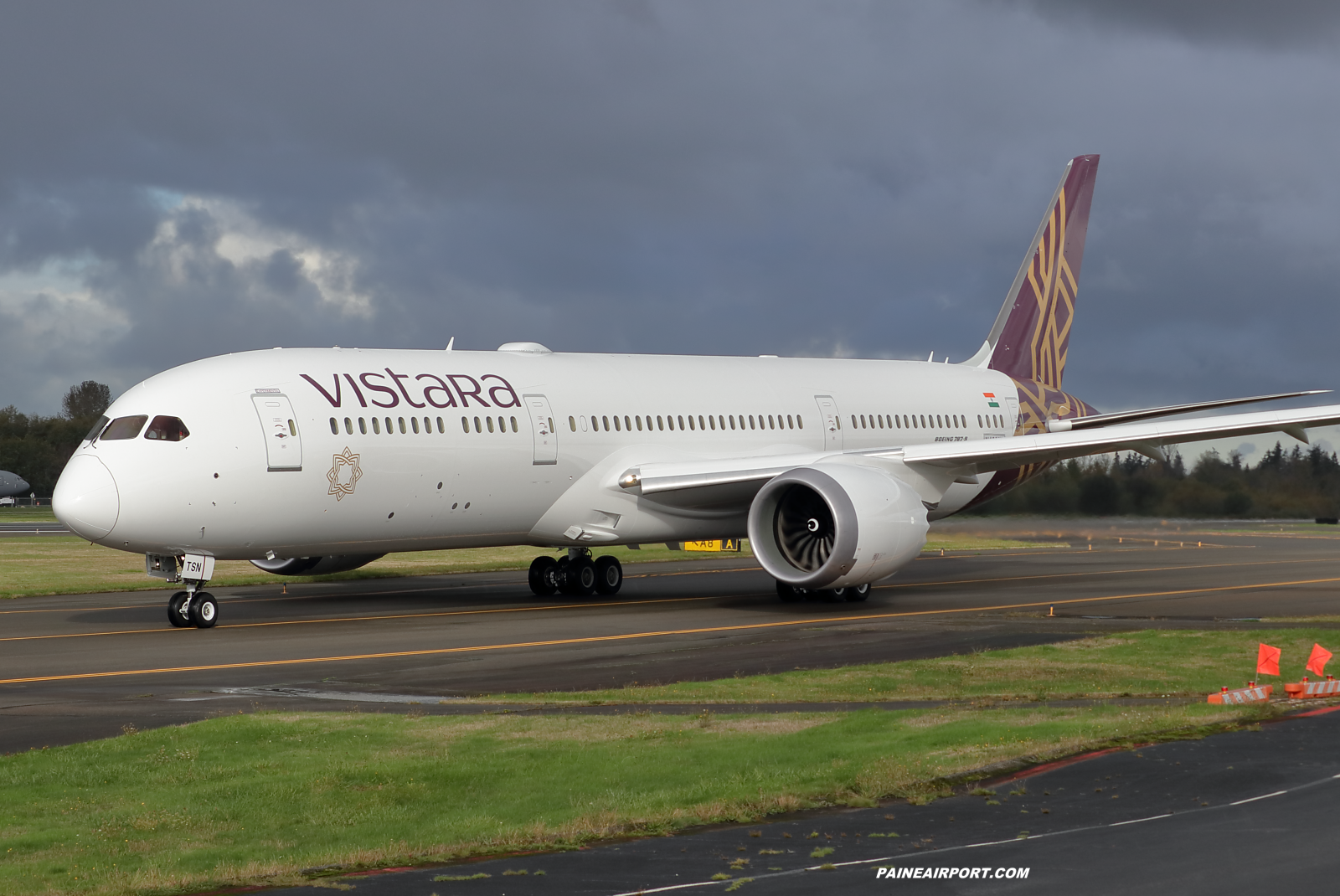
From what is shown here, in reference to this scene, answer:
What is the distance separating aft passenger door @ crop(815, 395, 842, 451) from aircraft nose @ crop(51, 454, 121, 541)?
50.6 feet

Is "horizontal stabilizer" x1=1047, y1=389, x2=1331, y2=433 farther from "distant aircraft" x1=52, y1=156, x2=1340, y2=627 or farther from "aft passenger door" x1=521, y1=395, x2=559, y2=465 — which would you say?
"aft passenger door" x1=521, y1=395, x2=559, y2=465

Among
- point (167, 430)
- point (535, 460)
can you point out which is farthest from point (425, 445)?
point (167, 430)

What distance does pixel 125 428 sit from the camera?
70.9 feet

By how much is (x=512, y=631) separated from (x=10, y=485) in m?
87.6

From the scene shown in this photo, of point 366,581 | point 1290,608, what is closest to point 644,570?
point 366,581

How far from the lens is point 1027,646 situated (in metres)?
19.1

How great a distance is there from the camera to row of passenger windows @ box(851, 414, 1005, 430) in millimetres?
32438

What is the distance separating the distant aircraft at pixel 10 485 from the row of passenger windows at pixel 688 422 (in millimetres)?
Result: 81208

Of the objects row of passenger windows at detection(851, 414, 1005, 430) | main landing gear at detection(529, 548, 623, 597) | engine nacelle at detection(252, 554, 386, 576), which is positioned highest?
row of passenger windows at detection(851, 414, 1005, 430)

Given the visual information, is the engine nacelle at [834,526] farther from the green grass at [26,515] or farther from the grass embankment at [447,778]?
the green grass at [26,515]

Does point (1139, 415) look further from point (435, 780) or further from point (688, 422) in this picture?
point (435, 780)

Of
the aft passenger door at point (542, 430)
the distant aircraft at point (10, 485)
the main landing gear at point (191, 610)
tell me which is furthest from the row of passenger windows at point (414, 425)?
the distant aircraft at point (10, 485)

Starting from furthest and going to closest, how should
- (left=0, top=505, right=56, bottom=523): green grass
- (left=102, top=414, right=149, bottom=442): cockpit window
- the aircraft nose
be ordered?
(left=0, top=505, right=56, bottom=523): green grass → (left=102, top=414, right=149, bottom=442): cockpit window → the aircraft nose

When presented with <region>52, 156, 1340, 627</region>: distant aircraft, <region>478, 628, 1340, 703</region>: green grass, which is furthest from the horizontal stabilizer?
<region>478, 628, 1340, 703</region>: green grass
